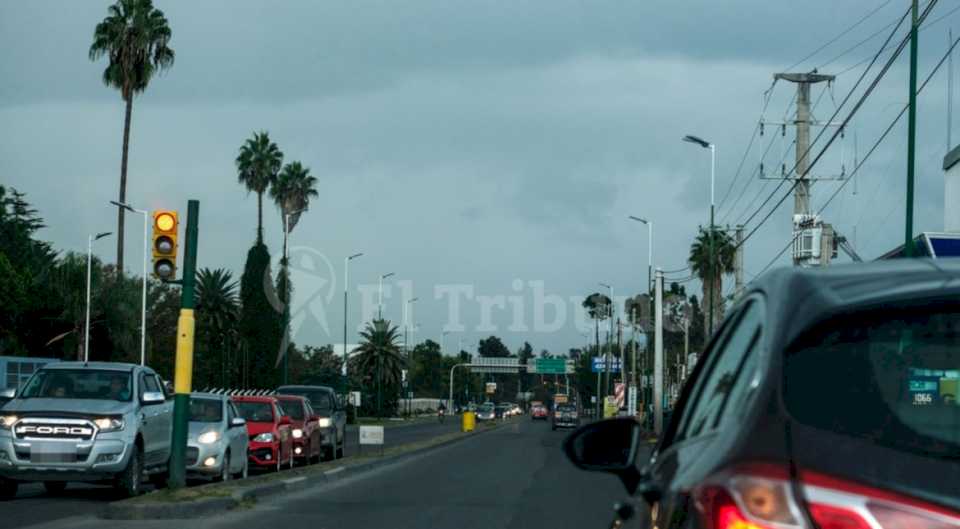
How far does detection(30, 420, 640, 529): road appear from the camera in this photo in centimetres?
1636

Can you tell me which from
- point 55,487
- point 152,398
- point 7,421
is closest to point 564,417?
point 55,487

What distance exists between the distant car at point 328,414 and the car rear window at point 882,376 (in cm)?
3086

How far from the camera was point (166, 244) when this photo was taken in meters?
18.0

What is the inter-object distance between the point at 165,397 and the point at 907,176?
1326 centimetres

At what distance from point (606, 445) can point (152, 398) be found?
15645 millimetres

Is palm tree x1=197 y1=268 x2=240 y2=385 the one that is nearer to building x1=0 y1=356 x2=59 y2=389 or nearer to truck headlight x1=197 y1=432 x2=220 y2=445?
building x1=0 y1=356 x2=59 y2=389

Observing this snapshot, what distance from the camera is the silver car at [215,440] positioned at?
902 inches

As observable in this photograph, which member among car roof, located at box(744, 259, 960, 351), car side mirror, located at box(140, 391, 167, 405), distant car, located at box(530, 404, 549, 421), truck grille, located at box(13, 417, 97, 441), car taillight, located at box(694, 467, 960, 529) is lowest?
distant car, located at box(530, 404, 549, 421)

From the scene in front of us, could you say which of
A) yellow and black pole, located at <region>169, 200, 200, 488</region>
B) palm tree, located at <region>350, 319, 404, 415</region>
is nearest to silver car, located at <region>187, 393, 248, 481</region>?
yellow and black pole, located at <region>169, 200, 200, 488</region>

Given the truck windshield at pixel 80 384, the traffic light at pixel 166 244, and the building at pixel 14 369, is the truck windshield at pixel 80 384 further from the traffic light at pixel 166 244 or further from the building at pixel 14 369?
the building at pixel 14 369

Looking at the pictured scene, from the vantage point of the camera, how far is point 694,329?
112 m

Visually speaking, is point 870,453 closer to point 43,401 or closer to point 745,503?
point 745,503

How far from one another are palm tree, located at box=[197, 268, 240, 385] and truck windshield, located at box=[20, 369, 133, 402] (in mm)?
59794

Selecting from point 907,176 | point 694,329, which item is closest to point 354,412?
point 694,329
